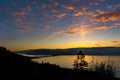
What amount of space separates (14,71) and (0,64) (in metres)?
1.75

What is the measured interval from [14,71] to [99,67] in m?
15.6

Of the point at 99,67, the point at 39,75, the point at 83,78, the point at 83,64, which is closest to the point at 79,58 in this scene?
the point at 83,64

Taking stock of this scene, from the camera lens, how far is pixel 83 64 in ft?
114

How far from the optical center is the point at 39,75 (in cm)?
1463

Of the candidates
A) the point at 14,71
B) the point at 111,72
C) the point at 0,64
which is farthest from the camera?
the point at 111,72

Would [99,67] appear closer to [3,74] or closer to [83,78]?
[83,78]

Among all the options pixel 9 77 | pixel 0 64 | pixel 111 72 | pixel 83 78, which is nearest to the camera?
pixel 9 77

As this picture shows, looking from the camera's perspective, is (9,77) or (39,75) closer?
(9,77)

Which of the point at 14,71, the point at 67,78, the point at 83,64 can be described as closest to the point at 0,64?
the point at 14,71

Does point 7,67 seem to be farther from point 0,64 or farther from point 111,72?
point 111,72

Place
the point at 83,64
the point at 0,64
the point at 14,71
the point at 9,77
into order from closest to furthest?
1. the point at 9,77
2. the point at 14,71
3. the point at 0,64
4. the point at 83,64

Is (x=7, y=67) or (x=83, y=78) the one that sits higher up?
(x=7, y=67)

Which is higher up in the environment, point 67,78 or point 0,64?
point 0,64

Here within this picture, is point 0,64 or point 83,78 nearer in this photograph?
point 0,64
